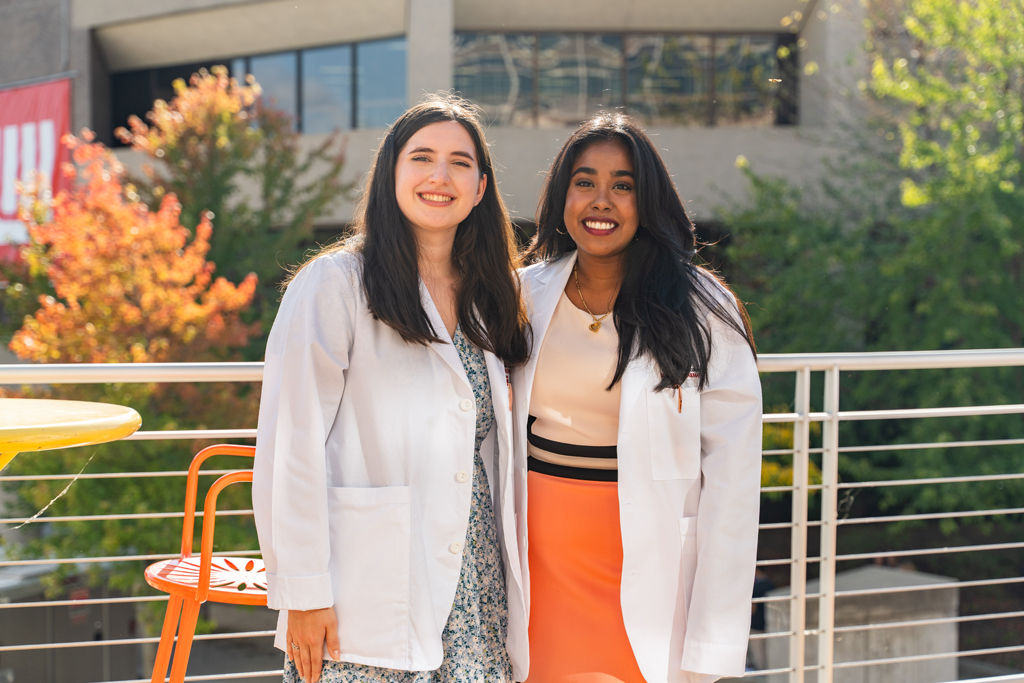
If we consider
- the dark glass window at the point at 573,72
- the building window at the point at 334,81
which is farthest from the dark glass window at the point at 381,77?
the dark glass window at the point at 573,72

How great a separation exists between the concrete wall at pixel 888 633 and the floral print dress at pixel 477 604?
3502 millimetres

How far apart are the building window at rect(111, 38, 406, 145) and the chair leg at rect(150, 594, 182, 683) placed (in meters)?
11.6

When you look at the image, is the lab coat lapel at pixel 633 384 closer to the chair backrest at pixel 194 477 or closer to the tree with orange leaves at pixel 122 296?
the chair backrest at pixel 194 477

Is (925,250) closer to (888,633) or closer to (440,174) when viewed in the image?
(888,633)

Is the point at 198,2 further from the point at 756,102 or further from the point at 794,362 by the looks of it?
the point at 794,362

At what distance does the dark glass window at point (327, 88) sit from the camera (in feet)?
43.8

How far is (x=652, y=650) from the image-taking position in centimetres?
200

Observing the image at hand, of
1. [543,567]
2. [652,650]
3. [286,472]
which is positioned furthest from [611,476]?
[286,472]

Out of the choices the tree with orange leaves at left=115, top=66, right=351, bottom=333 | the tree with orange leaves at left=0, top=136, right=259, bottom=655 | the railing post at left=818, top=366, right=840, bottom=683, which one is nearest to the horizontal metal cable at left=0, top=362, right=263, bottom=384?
the railing post at left=818, top=366, right=840, bottom=683

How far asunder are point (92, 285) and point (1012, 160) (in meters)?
9.28

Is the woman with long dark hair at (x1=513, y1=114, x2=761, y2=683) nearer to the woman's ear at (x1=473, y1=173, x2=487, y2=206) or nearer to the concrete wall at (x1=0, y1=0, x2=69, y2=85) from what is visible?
the woman's ear at (x1=473, y1=173, x2=487, y2=206)

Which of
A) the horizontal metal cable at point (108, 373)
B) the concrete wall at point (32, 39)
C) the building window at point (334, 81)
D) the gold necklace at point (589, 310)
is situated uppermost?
the concrete wall at point (32, 39)

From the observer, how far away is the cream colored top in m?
2.04

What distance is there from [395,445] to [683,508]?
29.4 inches
